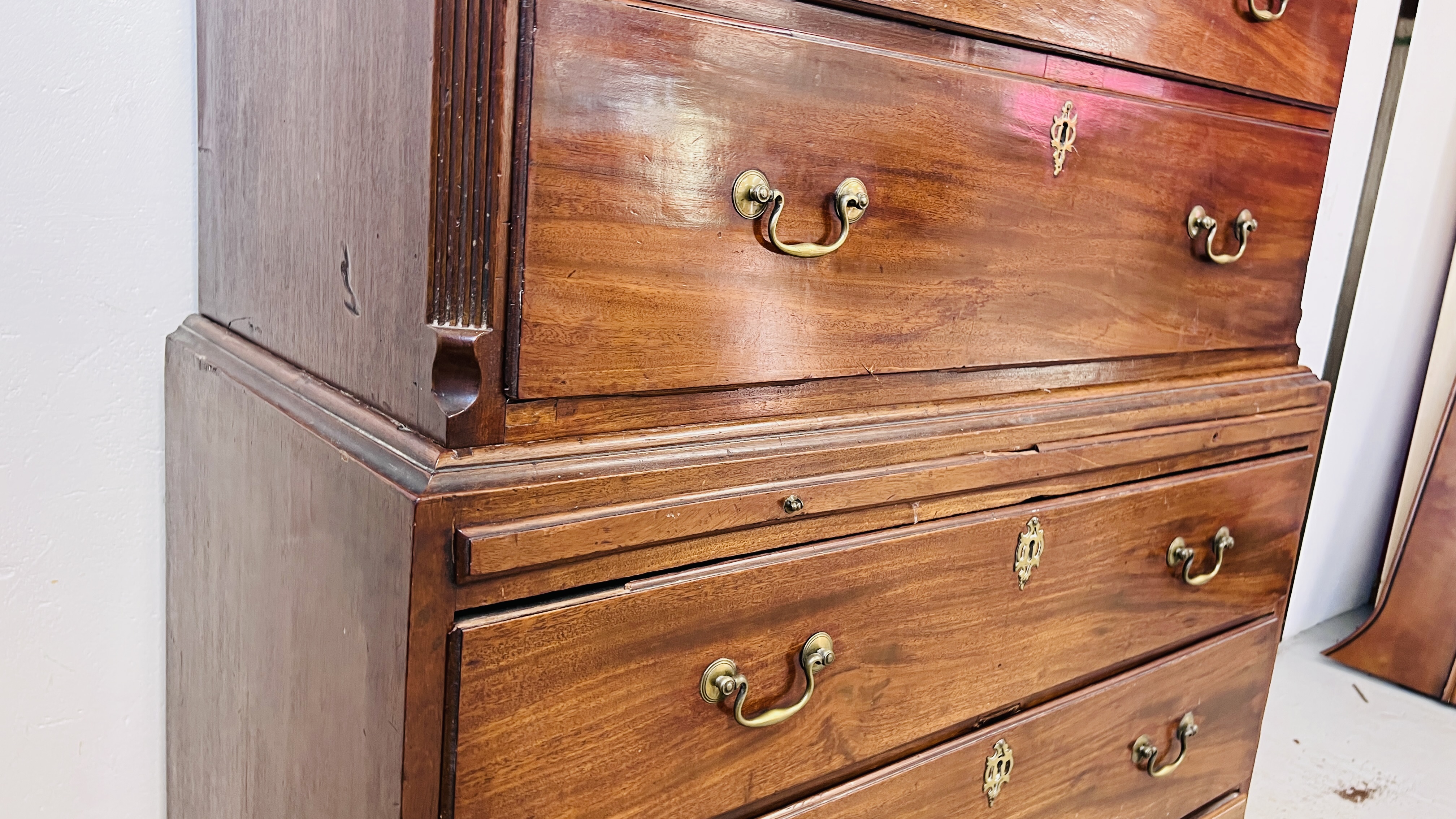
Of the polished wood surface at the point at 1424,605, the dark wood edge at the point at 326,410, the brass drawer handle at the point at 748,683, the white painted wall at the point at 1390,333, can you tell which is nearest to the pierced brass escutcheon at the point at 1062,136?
the brass drawer handle at the point at 748,683

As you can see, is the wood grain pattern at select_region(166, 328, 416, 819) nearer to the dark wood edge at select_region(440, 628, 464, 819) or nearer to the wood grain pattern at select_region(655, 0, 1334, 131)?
the dark wood edge at select_region(440, 628, 464, 819)

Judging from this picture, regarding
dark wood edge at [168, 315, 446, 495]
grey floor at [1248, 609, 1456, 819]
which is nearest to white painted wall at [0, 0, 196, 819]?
dark wood edge at [168, 315, 446, 495]

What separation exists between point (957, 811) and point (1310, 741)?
1282 mm

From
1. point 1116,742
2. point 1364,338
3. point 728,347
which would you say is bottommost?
point 1116,742

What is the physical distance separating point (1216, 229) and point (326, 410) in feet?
2.62

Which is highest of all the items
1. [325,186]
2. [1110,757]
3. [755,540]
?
[325,186]

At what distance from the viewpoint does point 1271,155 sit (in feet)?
3.35

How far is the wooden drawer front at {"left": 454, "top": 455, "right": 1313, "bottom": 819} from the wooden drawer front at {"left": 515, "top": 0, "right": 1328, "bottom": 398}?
0.14 meters

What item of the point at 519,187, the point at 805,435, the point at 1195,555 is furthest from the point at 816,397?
the point at 1195,555

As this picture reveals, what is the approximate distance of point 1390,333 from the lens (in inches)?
88.7

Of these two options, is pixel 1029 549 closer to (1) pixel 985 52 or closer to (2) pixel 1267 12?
(1) pixel 985 52

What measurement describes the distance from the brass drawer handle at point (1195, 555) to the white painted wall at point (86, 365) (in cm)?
96

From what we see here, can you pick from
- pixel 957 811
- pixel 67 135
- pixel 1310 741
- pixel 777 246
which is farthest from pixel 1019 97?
pixel 1310 741

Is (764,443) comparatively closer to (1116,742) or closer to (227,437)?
(227,437)
